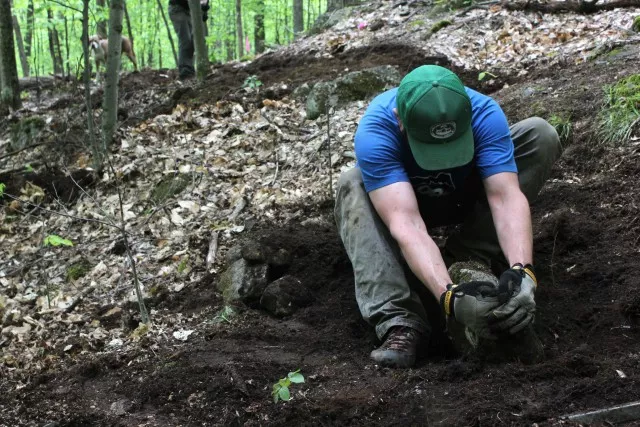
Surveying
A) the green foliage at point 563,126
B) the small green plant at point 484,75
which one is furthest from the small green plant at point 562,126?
the small green plant at point 484,75

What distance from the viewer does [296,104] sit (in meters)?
7.08

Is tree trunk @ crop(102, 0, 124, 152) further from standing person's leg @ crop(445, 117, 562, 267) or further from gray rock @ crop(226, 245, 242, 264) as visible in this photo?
standing person's leg @ crop(445, 117, 562, 267)

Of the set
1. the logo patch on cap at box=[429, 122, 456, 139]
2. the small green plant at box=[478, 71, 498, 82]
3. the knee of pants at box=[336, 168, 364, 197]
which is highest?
the small green plant at box=[478, 71, 498, 82]

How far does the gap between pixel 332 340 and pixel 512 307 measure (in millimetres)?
1002

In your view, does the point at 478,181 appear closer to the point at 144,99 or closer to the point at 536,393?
the point at 536,393

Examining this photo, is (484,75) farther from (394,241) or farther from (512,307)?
(512,307)

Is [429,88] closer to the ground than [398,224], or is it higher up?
higher up

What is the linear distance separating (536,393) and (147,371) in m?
1.83

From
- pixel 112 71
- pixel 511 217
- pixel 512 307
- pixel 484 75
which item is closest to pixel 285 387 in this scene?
pixel 512 307

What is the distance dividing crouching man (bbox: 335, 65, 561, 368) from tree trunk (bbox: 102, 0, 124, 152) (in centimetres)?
435

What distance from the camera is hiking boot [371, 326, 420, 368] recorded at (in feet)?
8.59

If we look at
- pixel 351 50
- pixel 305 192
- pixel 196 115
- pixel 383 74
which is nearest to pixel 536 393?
pixel 305 192

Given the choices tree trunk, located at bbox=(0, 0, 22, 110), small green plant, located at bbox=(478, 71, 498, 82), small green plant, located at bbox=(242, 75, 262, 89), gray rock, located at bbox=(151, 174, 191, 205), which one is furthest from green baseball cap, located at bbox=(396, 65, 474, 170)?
tree trunk, located at bbox=(0, 0, 22, 110)

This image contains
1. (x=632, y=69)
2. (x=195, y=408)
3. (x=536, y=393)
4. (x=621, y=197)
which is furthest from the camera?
(x=632, y=69)
